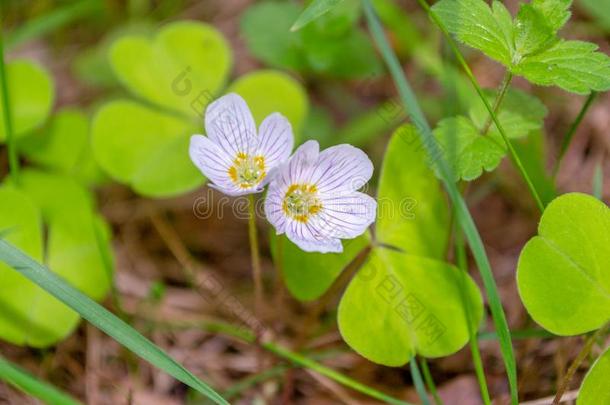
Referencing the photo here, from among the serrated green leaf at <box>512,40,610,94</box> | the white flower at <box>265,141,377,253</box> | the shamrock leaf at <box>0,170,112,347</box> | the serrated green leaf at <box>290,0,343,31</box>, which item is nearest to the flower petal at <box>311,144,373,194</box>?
the white flower at <box>265,141,377,253</box>

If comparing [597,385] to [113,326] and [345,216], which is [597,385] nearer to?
[345,216]

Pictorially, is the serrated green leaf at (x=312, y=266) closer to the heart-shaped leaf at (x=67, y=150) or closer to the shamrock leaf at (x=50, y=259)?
the shamrock leaf at (x=50, y=259)

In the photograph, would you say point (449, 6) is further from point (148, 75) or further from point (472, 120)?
point (148, 75)

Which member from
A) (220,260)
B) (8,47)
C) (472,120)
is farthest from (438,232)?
(8,47)

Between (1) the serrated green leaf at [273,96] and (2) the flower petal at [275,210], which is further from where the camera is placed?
(1) the serrated green leaf at [273,96]

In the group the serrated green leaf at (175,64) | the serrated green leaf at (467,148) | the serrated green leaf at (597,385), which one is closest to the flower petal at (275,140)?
the serrated green leaf at (467,148)

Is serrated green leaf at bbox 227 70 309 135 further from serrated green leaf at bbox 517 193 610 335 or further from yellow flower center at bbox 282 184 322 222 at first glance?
serrated green leaf at bbox 517 193 610 335
